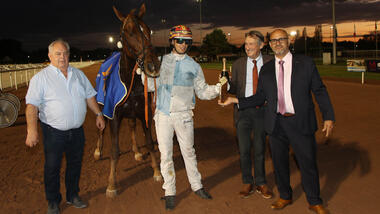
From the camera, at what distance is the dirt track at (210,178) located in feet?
12.6

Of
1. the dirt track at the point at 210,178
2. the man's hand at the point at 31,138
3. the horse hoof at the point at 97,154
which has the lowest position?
the dirt track at the point at 210,178

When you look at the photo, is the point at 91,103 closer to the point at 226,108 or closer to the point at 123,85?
the point at 123,85

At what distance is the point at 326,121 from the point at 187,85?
161 cm

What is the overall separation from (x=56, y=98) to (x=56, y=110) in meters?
0.13

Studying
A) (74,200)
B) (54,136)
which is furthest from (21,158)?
(54,136)

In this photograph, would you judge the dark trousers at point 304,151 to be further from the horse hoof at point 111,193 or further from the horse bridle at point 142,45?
the horse hoof at point 111,193

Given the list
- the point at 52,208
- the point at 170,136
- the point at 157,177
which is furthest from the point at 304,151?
the point at 52,208

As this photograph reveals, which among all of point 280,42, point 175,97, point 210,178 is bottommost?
point 210,178

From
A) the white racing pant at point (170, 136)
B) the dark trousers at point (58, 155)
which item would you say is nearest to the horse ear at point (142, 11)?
the white racing pant at point (170, 136)

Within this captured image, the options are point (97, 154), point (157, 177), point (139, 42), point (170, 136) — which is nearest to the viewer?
point (170, 136)

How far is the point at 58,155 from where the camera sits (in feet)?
11.7

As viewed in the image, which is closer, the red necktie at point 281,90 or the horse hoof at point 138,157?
the red necktie at point 281,90

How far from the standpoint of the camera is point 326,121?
343cm

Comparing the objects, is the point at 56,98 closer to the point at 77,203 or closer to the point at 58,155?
the point at 58,155
